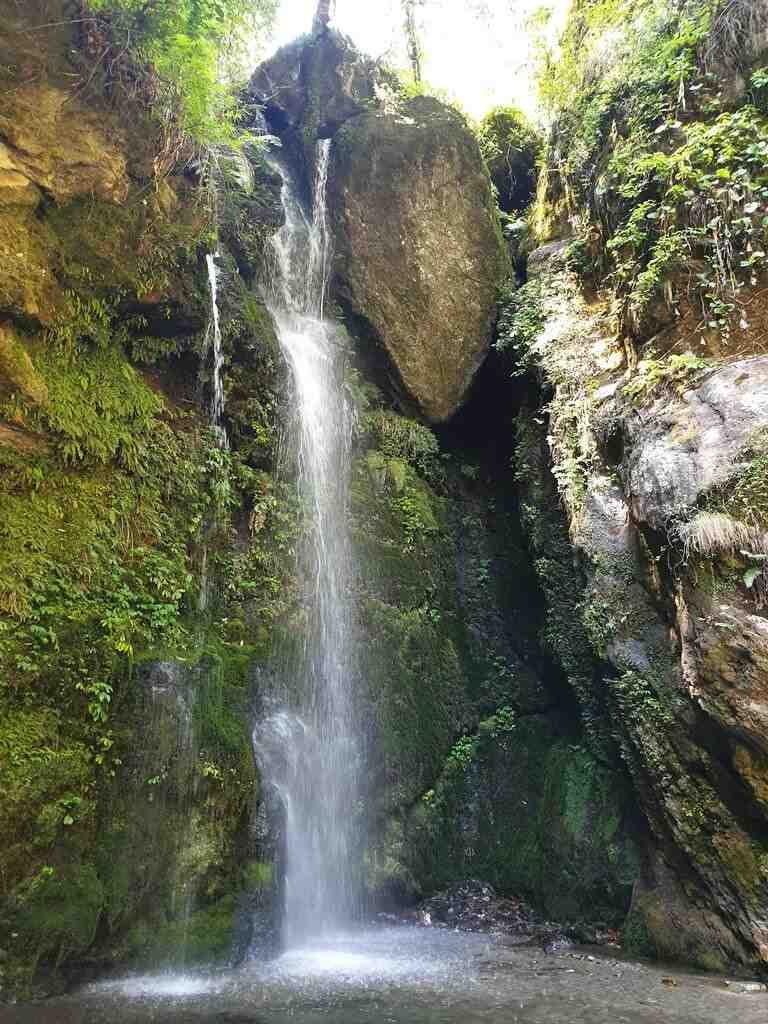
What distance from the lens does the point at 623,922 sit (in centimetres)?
736

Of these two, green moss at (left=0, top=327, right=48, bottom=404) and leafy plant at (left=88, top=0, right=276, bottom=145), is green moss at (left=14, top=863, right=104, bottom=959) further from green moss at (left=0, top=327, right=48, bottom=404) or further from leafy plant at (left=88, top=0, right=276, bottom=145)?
leafy plant at (left=88, top=0, right=276, bottom=145)

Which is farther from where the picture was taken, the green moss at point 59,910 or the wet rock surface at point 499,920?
the wet rock surface at point 499,920

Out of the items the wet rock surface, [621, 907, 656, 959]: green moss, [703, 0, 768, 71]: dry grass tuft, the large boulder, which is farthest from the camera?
[703, 0, 768, 71]: dry grass tuft

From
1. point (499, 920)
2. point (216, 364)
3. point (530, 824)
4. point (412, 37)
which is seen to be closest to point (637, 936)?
point (499, 920)

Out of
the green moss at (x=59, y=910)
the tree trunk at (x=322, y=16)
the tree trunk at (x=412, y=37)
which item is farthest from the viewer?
the tree trunk at (x=412, y=37)

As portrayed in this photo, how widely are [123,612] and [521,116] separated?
469 inches

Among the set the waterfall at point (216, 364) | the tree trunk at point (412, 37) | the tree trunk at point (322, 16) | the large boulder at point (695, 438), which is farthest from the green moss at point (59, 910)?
the tree trunk at point (412, 37)

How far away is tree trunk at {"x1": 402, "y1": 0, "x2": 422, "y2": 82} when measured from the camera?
14.7 meters

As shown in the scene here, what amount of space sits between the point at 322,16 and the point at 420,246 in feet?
17.4

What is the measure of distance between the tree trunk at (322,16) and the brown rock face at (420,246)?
2.45 meters

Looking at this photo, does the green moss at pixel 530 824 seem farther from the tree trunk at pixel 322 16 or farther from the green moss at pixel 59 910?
the tree trunk at pixel 322 16

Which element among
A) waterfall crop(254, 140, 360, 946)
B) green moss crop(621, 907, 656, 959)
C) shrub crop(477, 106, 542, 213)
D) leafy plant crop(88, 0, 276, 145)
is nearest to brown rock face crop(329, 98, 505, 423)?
waterfall crop(254, 140, 360, 946)

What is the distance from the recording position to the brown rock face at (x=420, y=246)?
10.8 m

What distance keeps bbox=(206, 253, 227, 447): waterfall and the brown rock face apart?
274 centimetres
